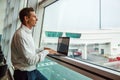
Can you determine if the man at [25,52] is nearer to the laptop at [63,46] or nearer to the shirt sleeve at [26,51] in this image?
the shirt sleeve at [26,51]

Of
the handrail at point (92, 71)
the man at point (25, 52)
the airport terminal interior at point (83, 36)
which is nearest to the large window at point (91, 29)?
the airport terminal interior at point (83, 36)

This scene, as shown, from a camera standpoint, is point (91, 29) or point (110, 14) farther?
point (91, 29)

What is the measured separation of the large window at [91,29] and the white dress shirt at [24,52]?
567 millimetres

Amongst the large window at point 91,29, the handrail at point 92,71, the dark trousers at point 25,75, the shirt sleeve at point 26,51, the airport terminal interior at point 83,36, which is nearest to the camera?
the handrail at point 92,71

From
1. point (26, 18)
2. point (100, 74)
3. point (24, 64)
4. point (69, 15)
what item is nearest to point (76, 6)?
point (69, 15)

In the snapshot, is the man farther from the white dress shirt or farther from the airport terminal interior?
the airport terminal interior

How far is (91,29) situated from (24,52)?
902 millimetres

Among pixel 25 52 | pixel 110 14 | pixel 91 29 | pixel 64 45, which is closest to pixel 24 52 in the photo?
pixel 25 52

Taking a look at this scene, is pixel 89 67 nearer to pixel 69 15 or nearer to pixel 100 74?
pixel 100 74

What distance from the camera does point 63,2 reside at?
281cm

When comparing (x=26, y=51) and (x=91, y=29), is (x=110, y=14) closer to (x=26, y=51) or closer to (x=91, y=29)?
(x=91, y=29)

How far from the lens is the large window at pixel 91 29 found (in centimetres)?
167

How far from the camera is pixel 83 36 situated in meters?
2.30

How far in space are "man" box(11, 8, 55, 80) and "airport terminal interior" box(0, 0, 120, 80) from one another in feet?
1.13
